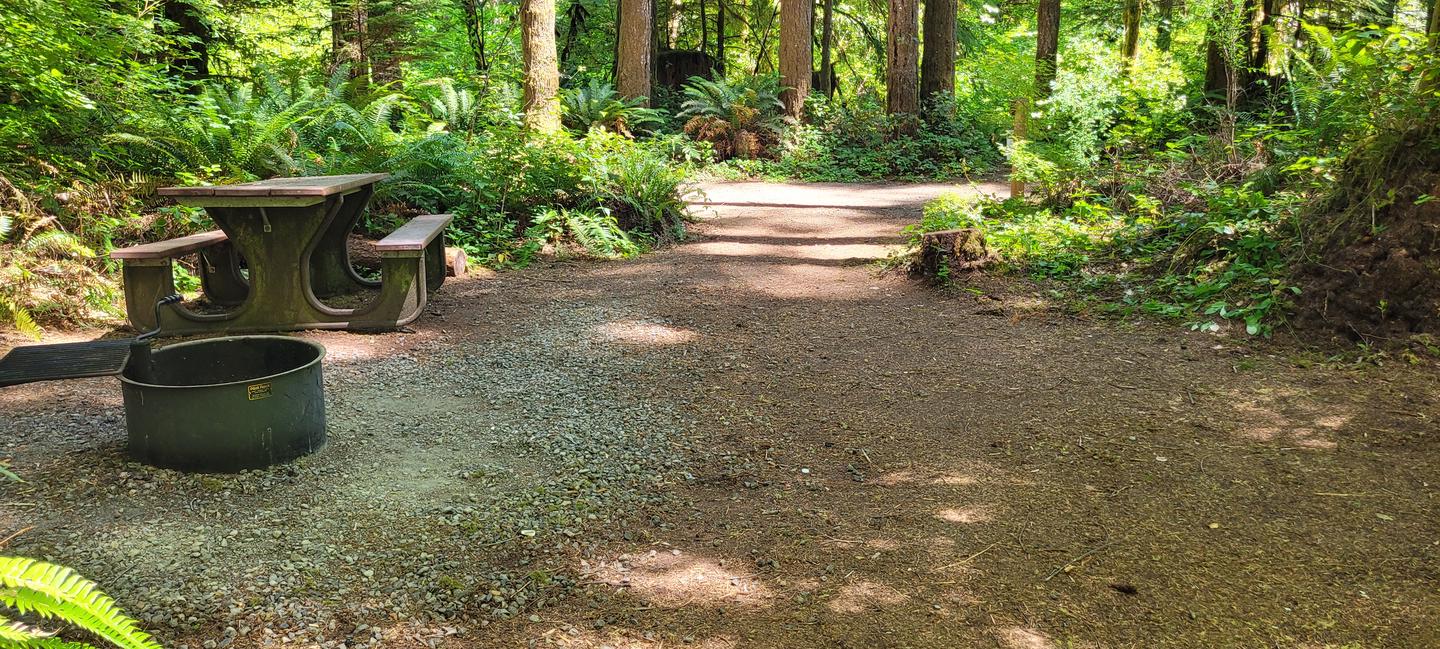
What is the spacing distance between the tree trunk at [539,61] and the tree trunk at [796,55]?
673cm

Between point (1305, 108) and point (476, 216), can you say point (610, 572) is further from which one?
point (1305, 108)

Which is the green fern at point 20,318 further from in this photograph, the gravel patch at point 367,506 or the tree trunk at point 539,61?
the tree trunk at point 539,61

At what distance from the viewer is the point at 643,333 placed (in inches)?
261

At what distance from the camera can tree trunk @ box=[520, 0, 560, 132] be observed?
11547 mm

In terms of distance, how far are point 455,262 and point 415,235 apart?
160 centimetres

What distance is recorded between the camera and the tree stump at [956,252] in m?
7.89

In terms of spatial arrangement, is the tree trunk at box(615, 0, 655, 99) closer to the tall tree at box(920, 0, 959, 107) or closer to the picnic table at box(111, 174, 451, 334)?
the tall tree at box(920, 0, 959, 107)

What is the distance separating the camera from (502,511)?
3.76m

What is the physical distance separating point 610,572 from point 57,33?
296 inches

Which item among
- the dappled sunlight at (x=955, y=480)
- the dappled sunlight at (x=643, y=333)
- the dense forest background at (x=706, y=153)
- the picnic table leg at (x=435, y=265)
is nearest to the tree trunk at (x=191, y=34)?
the dense forest background at (x=706, y=153)

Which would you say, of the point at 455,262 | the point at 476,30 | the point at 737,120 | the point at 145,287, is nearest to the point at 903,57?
the point at 737,120

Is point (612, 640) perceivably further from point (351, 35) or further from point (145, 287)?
point (351, 35)

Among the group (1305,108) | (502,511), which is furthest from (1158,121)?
(502,511)

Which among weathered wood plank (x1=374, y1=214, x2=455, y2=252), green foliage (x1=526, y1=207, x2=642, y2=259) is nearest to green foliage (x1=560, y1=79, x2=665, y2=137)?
green foliage (x1=526, y1=207, x2=642, y2=259)
